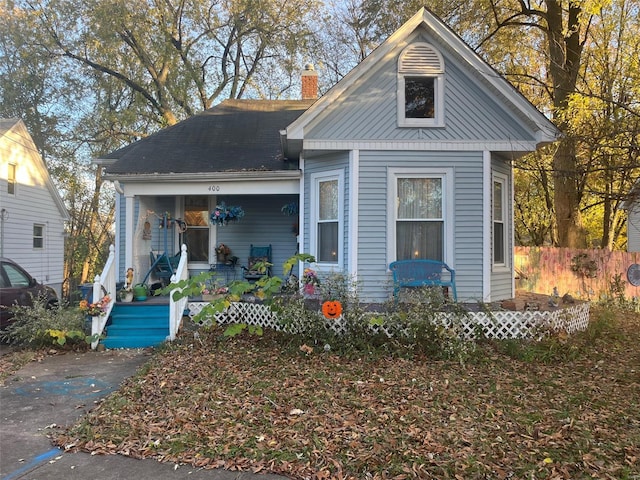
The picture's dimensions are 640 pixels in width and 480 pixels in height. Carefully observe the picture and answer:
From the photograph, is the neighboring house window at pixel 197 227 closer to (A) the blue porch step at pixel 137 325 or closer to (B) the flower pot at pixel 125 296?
(B) the flower pot at pixel 125 296

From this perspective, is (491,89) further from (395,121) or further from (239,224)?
(239,224)

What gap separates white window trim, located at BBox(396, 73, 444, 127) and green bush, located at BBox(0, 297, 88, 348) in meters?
6.63

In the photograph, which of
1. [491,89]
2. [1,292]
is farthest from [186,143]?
[491,89]

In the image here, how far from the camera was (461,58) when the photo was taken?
8.10 m

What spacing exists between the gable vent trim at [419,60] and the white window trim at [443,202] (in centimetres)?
183

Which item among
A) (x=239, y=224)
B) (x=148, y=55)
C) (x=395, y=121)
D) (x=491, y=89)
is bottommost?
(x=239, y=224)

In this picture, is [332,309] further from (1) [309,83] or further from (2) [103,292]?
(1) [309,83]

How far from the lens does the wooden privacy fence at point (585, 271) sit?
44.9 ft

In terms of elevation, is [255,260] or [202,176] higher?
[202,176]

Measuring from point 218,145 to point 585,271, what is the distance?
37.7ft

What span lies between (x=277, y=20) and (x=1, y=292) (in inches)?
720

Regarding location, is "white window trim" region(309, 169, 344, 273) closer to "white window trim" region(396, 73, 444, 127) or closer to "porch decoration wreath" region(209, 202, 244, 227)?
"white window trim" region(396, 73, 444, 127)

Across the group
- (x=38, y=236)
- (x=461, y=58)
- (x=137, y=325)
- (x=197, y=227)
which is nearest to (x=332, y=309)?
(x=137, y=325)

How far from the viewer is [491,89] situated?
8164 millimetres
